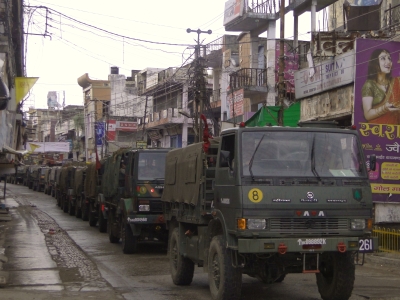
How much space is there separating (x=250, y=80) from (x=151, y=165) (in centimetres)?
1392

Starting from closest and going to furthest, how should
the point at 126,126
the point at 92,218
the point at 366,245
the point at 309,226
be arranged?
the point at 309,226 → the point at 366,245 → the point at 92,218 → the point at 126,126

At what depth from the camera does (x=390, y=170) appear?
1725 cm

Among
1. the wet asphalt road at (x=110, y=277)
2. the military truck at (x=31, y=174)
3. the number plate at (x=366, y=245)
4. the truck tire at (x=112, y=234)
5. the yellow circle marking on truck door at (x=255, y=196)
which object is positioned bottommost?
the wet asphalt road at (x=110, y=277)

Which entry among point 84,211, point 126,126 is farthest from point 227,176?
point 126,126

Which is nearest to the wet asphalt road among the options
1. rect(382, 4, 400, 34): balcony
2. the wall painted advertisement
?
the wall painted advertisement

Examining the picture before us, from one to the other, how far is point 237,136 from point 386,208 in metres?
9.87

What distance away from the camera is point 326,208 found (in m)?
8.18

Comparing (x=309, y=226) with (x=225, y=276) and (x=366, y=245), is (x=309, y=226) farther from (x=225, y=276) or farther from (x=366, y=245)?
(x=225, y=276)

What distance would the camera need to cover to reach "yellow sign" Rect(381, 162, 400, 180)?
56.5 ft

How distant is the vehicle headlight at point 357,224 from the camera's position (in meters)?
8.29

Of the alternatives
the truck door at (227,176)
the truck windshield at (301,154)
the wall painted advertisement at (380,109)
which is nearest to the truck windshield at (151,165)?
the wall painted advertisement at (380,109)

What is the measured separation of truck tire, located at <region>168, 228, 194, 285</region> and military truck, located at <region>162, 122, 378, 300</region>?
155 centimetres

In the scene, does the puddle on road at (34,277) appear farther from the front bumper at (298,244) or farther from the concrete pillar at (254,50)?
the concrete pillar at (254,50)

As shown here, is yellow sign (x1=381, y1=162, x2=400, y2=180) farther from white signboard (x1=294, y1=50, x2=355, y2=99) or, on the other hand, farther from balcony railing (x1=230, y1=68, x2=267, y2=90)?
balcony railing (x1=230, y1=68, x2=267, y2=90)
